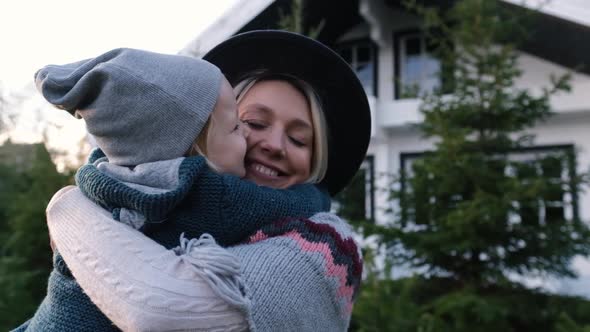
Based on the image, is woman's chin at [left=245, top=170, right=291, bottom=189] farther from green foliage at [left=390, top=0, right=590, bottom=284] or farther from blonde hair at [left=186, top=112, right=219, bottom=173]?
green foliage at [left=390, top=0, right=590, bottom=284]

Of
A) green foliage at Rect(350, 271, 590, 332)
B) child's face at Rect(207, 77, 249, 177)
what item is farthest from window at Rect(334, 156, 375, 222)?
child's face at Rect(207, 77, 249, 177)

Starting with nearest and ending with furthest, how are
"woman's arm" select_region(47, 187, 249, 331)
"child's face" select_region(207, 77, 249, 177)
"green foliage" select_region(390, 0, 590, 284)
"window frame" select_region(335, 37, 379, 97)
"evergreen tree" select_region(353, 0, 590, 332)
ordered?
"woman's arm" select_region(47, 187, 249, 331) → "child's face" select_region(207, 77, 249, 177) → "evergreen tree" select_region(353, 0, 590, 332) → "green foliage" select_region(390, 0, 590, 284) → "window frame" select_region(335, 37, 379, 97)

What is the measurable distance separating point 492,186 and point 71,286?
4.60 meters

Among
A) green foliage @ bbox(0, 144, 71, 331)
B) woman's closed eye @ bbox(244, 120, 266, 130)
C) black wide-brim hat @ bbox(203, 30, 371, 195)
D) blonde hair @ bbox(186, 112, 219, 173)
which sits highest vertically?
black wide-brim hat @ bbox(203, 30, 371, 195)

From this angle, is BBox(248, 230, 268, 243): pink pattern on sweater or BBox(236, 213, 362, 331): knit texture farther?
BBox(248, 230, 268, 243): pink pattern on sweater

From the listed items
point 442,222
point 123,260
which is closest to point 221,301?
point 123,260

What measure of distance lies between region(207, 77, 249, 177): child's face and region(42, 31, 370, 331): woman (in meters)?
0.21

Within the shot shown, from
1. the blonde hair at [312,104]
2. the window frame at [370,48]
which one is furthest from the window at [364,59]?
the blonde hair at [312,104]

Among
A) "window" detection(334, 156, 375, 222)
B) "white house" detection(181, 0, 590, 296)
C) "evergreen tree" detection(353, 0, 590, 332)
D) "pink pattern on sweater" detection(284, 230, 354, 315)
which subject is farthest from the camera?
"white house" detection(181, 0, 590, 296)

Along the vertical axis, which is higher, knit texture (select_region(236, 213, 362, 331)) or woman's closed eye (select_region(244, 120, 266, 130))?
woman's closed eye (select_region(244, 120, 266, 130))

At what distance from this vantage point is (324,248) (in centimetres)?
129

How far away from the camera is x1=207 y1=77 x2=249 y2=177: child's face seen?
1.36 meters

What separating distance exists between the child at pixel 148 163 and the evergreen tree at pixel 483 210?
372 cm

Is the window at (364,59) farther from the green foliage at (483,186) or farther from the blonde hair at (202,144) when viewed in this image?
the blonde hair at (202,144)
